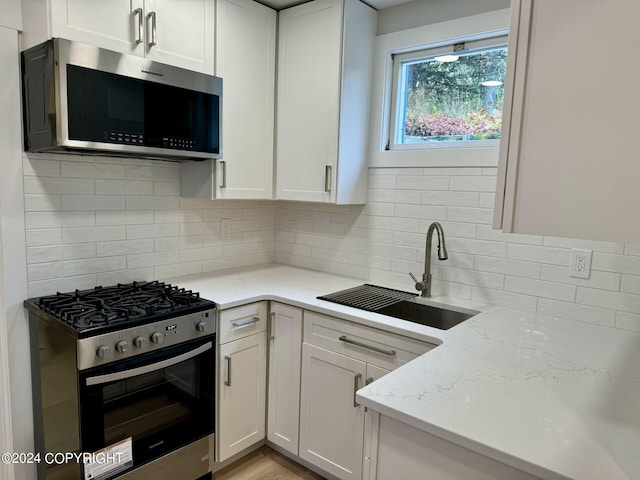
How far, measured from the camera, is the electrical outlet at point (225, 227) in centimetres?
280

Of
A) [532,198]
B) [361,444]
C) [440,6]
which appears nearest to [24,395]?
[361,444]

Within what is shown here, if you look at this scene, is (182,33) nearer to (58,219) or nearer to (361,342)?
(58,219)

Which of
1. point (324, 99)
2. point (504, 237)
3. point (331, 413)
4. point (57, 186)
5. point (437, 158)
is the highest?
point (324, 99)

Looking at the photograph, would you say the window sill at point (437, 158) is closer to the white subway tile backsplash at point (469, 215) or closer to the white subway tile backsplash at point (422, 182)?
the white subway tile backsplash at point (422, 182)

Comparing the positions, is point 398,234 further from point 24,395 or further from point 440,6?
point 24,395

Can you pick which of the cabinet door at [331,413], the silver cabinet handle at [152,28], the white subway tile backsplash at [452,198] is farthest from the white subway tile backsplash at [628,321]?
the silver cabinet handle at [152,28]

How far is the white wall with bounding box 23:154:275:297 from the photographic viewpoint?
6.50 feet

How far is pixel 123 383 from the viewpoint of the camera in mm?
1768

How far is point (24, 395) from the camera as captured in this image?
1949 mm

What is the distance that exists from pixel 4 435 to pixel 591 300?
8.76 ft

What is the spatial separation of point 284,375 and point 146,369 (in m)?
0.76

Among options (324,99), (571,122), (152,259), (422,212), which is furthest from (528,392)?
(152,259)

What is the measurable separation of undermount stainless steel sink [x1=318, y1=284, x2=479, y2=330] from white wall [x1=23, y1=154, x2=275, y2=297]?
93 centimetres

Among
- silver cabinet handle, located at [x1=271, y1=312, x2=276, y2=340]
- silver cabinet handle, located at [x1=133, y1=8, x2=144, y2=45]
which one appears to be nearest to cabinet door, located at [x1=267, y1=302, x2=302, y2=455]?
silver cabinet handle, located at [x1=271, y1=312, x2=276, y2=340]
